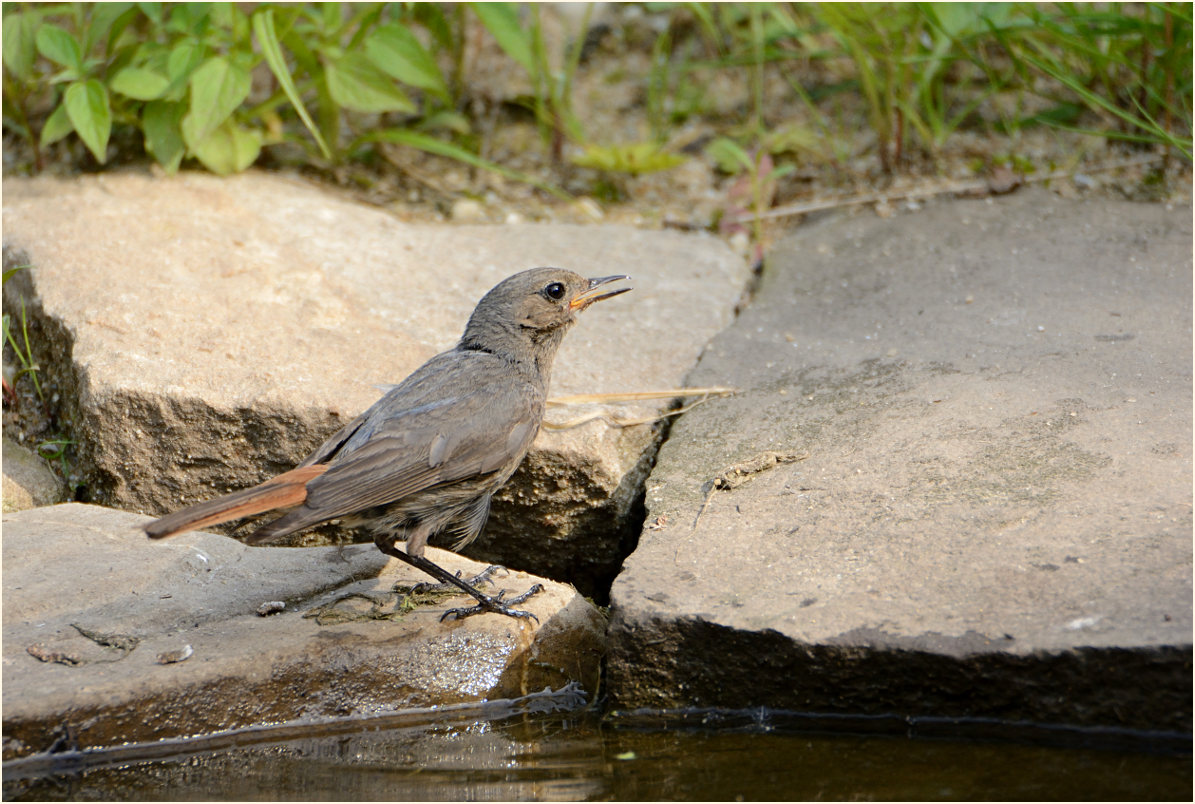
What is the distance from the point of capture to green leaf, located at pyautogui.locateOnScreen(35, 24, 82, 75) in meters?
4.82

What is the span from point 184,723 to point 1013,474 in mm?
2415

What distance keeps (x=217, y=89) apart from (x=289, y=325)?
50.2 inches

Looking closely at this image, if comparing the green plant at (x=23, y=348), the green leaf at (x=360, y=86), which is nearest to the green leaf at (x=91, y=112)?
the green plant at (x=23, y=348)

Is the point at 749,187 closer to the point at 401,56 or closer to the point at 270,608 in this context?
the point at 401,56

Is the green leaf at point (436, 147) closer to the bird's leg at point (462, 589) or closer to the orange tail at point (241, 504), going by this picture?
the bird's leg at point (462, 589)

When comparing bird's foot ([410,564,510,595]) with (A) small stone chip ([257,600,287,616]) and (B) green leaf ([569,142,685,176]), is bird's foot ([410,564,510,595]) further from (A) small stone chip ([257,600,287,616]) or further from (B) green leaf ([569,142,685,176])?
(B) green leaf ([569,142,685,176])

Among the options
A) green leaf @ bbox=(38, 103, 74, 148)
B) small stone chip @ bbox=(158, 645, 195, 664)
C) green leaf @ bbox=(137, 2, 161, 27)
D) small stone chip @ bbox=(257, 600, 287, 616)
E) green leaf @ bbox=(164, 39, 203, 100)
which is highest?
green leaf @ bbox=(137, 2, 161, 27)

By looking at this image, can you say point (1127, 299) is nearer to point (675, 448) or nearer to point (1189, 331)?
point (1189, 331)

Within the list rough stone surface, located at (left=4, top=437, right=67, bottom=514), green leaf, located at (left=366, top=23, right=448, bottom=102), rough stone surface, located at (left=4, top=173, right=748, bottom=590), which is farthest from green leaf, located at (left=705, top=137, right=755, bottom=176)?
rough stone surface, located at (left=4, top=437, right=67, bottom=514)

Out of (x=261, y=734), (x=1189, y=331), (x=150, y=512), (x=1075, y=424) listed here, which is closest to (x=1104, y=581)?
(x=1075, y=424)

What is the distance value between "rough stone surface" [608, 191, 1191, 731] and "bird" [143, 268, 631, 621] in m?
0.53

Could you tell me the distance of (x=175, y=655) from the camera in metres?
2.99

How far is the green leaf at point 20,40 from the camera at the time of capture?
4.90 m

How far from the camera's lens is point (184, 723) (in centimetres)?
289
